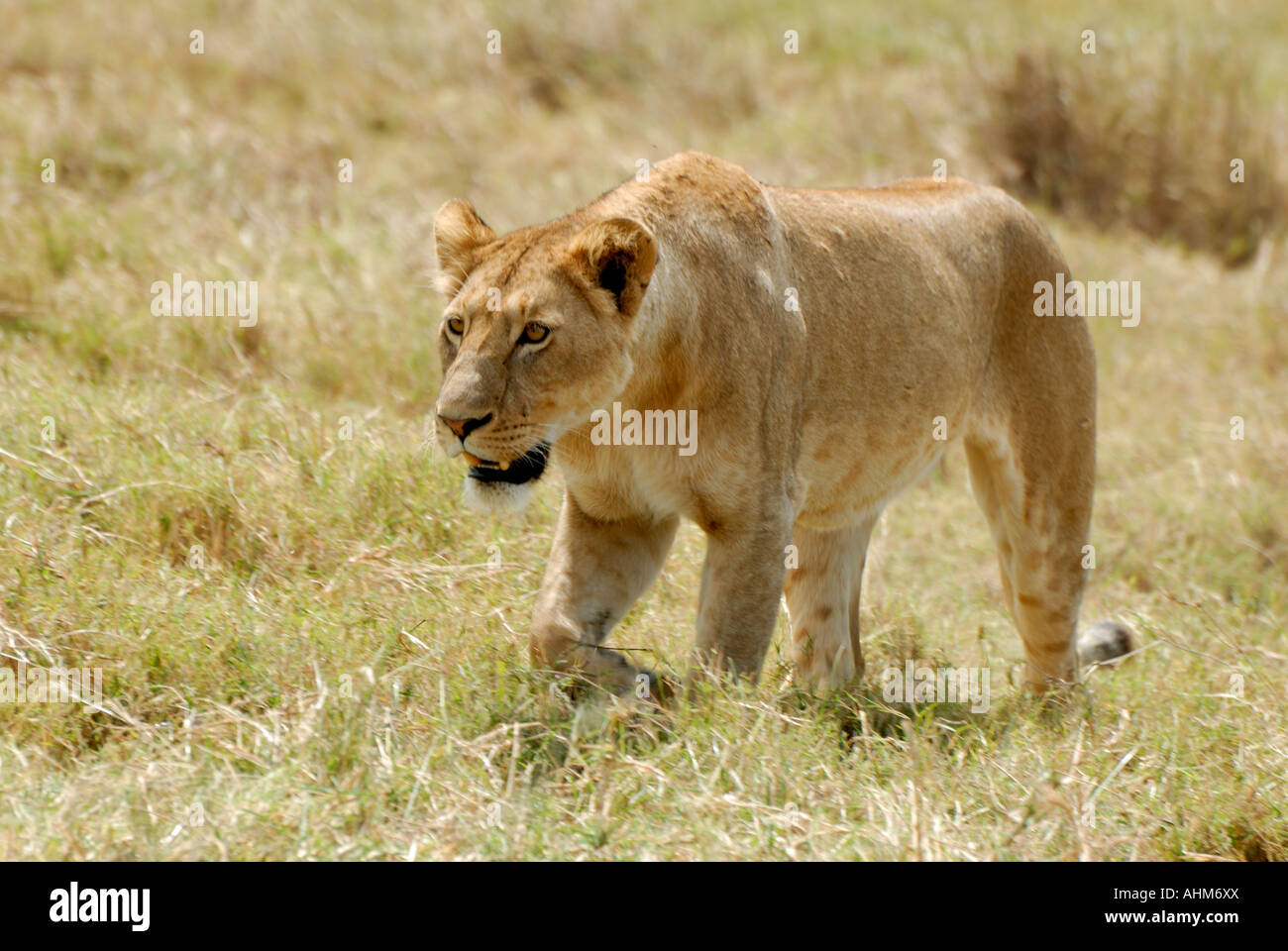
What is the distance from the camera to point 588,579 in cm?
443

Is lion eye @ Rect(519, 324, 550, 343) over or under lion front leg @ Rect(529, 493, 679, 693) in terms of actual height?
over

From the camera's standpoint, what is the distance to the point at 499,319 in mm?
3908

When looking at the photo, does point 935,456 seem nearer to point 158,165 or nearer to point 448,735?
point 448,735

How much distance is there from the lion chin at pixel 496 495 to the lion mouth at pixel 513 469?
0.4 inches

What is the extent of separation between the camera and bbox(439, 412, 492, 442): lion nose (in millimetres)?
3820

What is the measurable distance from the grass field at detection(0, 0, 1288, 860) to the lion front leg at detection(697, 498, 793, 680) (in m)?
0.15

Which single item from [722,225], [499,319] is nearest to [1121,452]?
[722,225]

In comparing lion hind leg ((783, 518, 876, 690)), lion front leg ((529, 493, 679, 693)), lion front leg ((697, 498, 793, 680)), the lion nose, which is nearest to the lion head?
the lion nose

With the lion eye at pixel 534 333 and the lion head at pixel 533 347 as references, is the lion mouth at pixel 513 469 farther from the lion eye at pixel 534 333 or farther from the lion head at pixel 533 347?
the lion eye at pixel 534 333

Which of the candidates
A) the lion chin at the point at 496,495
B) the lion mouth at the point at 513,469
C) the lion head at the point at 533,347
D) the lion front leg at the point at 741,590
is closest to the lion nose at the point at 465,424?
the lion head at the point at 533,347

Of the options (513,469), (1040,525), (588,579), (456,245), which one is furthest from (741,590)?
(1040,525)

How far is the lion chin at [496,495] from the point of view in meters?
4.04

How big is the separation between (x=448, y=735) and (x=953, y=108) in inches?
366

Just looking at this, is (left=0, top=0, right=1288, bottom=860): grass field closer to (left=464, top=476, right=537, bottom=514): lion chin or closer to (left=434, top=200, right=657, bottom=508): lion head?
(left=464, top=476, right=537, bottom=514): lion chin
